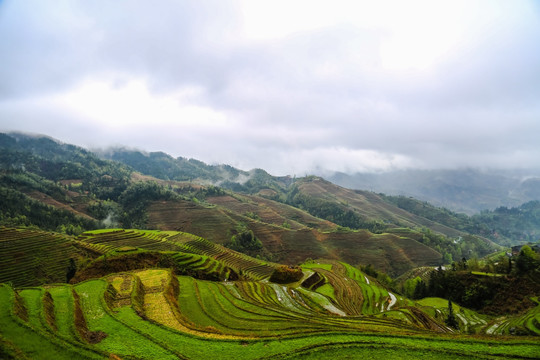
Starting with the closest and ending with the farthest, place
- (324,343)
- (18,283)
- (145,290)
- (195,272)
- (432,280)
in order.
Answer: (324,343) → (145,290) → (195,272) → (18,283) → (432,280)

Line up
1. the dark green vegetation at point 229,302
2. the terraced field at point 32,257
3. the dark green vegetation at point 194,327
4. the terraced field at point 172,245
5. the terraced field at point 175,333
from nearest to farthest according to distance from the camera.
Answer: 1. the terraced field at point 175,333
2. the dark green vegetation at point 194,327
3. the dark green vegetation at point 229,302
4. the terraced field at point 32,257
5. the terraced field at point 172,245

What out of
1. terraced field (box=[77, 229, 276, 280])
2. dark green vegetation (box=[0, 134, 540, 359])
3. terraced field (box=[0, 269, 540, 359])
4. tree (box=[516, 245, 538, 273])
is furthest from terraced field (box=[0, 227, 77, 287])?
tree (box=[516, 245, 538, 273])

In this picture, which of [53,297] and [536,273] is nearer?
[53,297]

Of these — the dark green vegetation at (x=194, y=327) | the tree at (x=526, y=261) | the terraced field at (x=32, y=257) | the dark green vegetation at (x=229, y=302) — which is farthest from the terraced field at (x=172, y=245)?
the tree at (x=526, y=261)

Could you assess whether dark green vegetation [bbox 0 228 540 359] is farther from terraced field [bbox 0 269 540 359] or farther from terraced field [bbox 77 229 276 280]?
terraced field [bbox 77 229 276 280]

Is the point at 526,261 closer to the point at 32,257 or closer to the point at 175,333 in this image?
the point at 175,333

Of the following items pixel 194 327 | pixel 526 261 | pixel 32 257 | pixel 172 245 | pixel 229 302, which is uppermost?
pixel 526 261

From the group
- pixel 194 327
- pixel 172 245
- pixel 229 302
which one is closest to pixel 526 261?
pixel 229 302

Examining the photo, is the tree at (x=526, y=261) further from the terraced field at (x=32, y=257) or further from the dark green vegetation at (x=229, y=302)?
the terraced field at (x=32, y=257)

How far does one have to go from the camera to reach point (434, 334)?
17.1 m

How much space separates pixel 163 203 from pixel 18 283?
395 ft

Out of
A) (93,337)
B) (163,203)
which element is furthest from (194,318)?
(163,203)

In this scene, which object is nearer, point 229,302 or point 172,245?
point 229,302

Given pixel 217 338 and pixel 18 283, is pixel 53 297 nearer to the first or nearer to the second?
pixel 217 338
